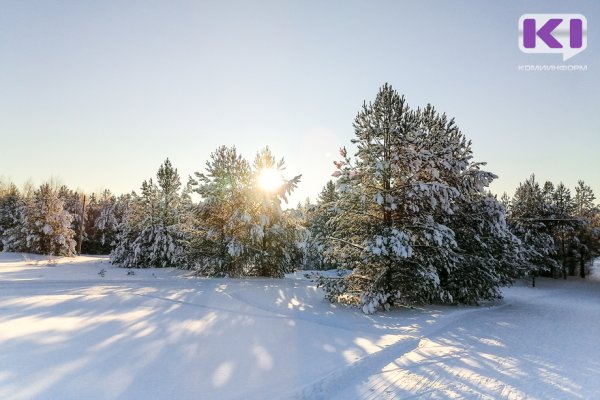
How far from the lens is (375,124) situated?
604 inches

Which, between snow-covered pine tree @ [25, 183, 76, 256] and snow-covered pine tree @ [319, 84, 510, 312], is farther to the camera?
snow-covered pine tree @ [25, 183, 76, 256]

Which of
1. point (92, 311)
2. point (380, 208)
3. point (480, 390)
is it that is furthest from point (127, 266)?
point (480, 390)

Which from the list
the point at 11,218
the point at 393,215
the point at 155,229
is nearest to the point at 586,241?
the point at 393,215

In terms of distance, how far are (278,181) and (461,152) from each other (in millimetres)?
10123

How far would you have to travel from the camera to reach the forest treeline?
14.6m

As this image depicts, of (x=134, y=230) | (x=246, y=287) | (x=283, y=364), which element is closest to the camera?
(x=283, y=364)

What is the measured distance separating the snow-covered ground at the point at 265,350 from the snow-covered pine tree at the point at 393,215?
121 centimetres

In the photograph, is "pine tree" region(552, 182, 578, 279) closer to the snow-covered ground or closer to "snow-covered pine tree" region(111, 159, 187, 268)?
the snow-covered ground

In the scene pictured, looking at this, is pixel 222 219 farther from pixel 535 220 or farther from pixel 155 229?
pixel 535 220

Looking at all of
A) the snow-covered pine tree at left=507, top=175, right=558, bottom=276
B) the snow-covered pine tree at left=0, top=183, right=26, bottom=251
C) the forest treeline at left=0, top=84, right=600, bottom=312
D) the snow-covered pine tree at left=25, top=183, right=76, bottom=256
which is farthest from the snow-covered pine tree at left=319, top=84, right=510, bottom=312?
the snow-covered pine tree at left=0, top=183, right=26, bottom=251

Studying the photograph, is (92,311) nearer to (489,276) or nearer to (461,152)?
(489,276)

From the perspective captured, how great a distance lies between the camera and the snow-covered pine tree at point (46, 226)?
33.0 m

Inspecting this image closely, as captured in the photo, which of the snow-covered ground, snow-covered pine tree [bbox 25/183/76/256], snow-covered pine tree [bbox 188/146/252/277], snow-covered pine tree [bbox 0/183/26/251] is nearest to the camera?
the snow-covered ground

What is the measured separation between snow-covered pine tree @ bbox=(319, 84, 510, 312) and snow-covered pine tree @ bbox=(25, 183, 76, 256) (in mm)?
28331
